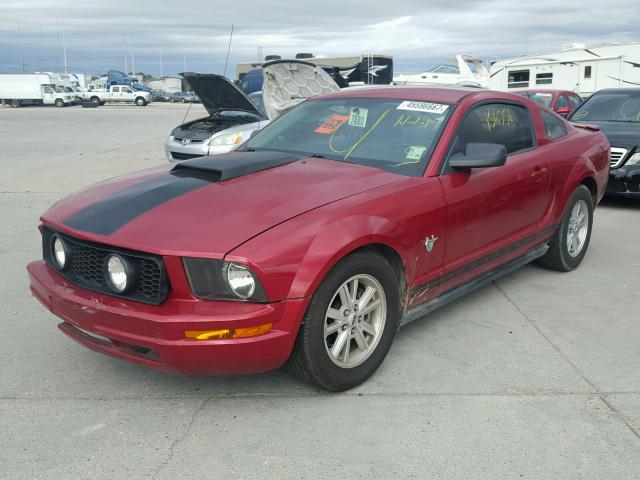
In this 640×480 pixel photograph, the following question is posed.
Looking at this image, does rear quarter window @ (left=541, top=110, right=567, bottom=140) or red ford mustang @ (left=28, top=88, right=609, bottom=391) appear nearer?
red ford mustang @ (left=28, top=88, right=609, bottom=391)

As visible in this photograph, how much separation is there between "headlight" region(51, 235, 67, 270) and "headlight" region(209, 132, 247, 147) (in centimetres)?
702

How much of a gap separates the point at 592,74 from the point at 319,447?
2046 centimetres

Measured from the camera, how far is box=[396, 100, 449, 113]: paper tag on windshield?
4.20m

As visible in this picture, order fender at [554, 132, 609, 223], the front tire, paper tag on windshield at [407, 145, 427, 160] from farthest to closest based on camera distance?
fender at [554, 132, 609, 223] → paper tag on windshield at [407, 145, 427, 160] → the front tire

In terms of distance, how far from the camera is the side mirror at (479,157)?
384 centimetres

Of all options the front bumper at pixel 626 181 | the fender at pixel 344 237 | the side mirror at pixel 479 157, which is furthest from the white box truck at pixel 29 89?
the fender at pixel 344 237

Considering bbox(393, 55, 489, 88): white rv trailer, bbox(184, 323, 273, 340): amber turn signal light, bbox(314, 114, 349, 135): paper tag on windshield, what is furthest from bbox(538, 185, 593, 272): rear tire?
bbox(393, 55, 489, 88): white rv trailer

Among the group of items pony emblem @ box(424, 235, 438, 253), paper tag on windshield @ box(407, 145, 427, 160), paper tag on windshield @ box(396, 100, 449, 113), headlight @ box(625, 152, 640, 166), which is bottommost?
pony emblem @ box(424, 235, 438, 253)

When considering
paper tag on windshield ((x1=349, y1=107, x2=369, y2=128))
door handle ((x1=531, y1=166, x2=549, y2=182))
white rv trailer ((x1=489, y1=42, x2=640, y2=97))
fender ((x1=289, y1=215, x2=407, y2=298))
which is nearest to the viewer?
fender ((x1=289, y1=215, x2=407, y2=298))

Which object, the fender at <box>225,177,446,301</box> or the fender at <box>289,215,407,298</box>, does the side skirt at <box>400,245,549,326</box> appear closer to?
the fender at <box>225,177,446,301</box>

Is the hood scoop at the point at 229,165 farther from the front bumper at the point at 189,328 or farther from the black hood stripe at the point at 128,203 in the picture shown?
the front bumper at the point at 189,328

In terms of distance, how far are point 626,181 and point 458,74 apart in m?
22.9

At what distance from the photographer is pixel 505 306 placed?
4773 millimetres

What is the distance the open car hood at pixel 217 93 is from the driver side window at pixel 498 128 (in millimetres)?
6234
